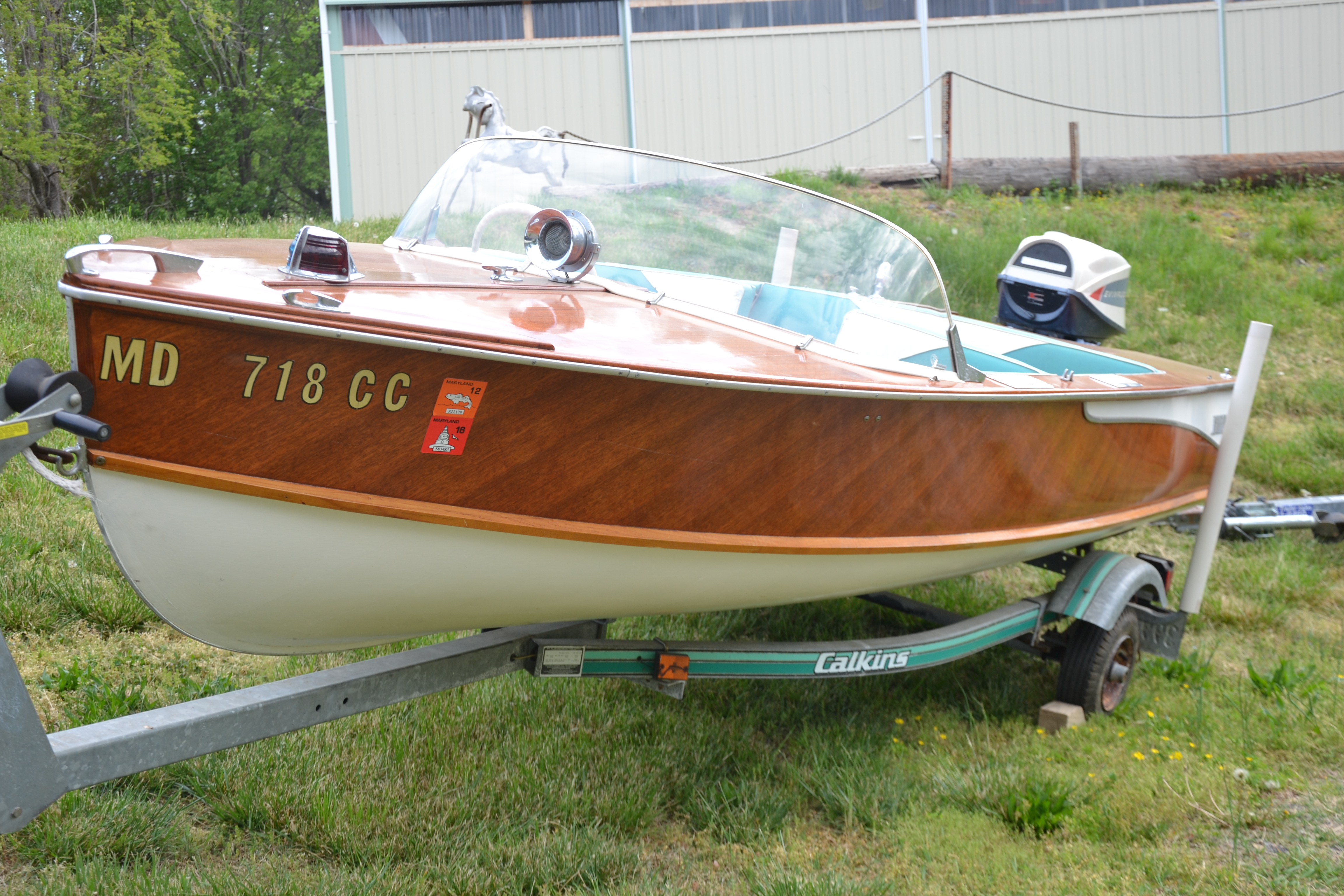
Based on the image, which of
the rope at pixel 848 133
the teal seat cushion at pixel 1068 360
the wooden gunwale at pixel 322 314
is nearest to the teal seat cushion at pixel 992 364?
the teal seat cushion at pixel 1068 360

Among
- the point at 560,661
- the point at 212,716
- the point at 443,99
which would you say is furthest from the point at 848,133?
the point at 212,716

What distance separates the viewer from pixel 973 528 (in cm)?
287

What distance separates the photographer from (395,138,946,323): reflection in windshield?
2.89m

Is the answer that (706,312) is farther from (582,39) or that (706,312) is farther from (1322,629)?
(582,39)

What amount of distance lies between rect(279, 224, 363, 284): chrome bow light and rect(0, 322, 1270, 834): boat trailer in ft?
1.76

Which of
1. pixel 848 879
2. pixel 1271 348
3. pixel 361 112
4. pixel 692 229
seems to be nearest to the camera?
pixel 848 879

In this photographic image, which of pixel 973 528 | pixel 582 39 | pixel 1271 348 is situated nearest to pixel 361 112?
pixel 582 39

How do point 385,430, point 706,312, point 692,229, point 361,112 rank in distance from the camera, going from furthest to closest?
point 361,112
point 692,229
point 706,312
point 385,430

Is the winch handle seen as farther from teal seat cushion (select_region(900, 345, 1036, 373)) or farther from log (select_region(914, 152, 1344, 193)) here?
log (select_region(914, 152, 1344, 193))

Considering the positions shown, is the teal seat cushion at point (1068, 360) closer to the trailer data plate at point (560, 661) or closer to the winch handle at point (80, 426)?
the trailer data plate at point (560, 661)

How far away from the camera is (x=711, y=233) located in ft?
9.58

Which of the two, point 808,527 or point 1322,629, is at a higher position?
point 808,527

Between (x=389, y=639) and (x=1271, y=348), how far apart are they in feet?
23.8

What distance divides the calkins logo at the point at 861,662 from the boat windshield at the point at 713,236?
893 mm
